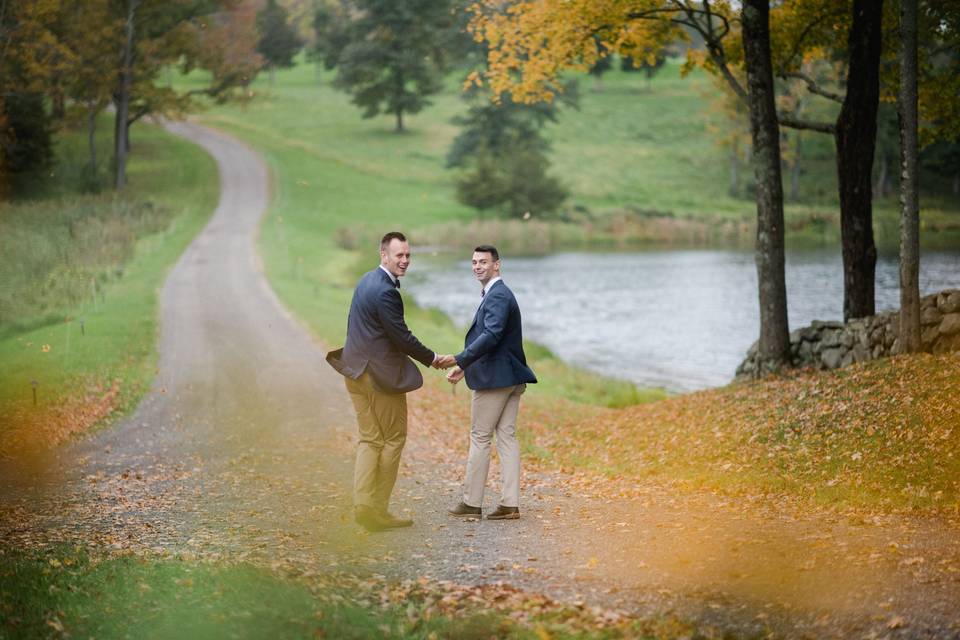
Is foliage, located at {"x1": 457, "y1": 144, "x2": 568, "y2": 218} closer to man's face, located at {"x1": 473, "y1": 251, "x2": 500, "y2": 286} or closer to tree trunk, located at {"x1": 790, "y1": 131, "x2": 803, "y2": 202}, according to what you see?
tree trunk, located at {"x1": 790, "y1": 131, "x2": 803, "y2": 202}

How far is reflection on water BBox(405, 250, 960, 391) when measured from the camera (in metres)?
24.7

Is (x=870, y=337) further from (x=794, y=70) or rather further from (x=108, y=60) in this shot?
(x=108, y=60)

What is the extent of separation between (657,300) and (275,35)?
32.1 metres

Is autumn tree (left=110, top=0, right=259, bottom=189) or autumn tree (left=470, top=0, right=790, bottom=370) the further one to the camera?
autumn tree (left=110, top=0, right=259, bottom=189)

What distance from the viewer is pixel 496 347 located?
8.57 meters

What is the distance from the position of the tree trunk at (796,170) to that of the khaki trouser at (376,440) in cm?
5585

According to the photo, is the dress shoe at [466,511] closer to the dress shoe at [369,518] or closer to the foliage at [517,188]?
the dress shoe at [369,518]

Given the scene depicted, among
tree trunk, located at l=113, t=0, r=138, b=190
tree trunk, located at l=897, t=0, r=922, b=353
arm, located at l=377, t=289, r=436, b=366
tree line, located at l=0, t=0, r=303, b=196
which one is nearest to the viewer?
arm, located at l=377, t=289, r=436, b=366

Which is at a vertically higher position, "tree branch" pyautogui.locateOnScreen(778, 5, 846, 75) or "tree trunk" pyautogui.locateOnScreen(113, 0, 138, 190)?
"tree trunk" pyautogui.locateOnScreen(113, 0, 138, 190)

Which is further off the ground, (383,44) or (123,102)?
(383,44)

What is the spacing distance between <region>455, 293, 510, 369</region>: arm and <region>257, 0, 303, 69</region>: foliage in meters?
45.7

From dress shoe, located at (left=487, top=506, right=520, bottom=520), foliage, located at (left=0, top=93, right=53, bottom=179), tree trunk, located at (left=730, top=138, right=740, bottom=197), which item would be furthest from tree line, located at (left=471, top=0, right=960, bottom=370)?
tree trunk, located at (left=730, top=138, right=740, bottom=197)

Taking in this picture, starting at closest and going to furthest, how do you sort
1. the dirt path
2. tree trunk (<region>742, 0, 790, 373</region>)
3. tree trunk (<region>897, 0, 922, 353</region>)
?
the dirt path
tree trunk (<region>897, 0, 922, 353</region>)
tree trunk (<region>742, 0, 790, 373</region>)

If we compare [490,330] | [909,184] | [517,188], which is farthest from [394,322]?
[517,188]
